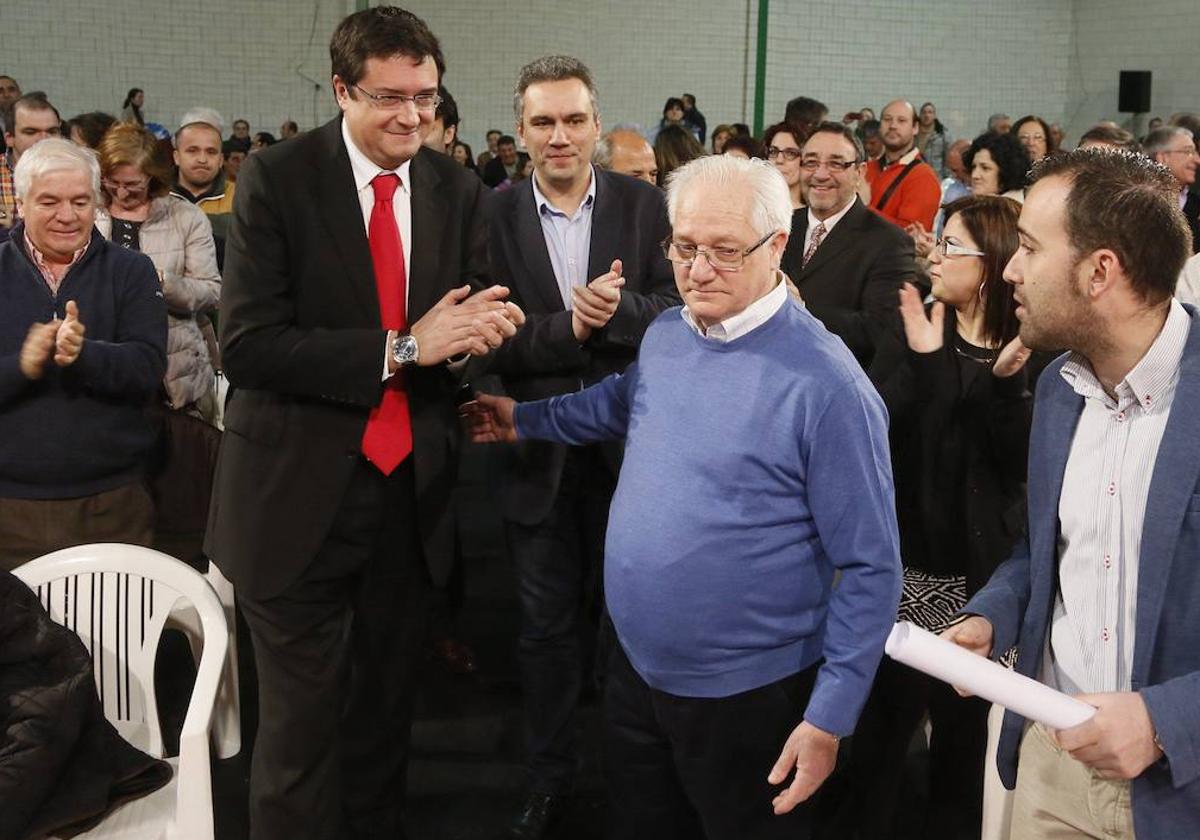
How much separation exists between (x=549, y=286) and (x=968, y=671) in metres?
1.79

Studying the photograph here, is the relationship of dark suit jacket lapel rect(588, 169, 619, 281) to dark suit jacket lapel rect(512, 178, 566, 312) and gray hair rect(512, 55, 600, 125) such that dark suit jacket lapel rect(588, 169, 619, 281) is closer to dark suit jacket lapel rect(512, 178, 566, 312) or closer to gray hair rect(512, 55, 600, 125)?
dark suit jacket lapel rect(512, 178, 566, 312)

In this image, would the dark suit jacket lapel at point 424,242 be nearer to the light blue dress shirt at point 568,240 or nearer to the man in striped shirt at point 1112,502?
the light blue dress shirt at point 568,240

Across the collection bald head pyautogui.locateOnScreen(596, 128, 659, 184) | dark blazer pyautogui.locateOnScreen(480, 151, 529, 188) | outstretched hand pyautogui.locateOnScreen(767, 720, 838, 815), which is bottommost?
outstretched hand pyautogui.locateOnScreen(767, 720, 838, 815)

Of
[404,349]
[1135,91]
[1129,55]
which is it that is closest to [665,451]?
[404,349]

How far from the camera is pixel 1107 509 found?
162 cm

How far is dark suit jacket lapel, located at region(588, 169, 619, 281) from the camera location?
9.57 ft

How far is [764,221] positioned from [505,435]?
2.66ft

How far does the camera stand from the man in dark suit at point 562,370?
2873mm

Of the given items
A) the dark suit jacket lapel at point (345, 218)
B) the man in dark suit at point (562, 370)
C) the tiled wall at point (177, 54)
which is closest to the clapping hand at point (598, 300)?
the man in dark suit at point (562, 370)

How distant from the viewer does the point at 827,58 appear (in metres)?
11.1

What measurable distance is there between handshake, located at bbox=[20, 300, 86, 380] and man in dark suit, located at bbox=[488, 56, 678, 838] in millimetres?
985

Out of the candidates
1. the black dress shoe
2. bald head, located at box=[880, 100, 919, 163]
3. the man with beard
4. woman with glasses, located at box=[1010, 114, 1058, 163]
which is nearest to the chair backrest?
the black dress shoe

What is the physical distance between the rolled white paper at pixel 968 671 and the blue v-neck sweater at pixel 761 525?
47 centimetres

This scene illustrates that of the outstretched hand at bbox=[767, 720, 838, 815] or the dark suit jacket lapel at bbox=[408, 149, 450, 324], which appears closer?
the outstretched hand at bbox=[767, 720, 838, 815]
